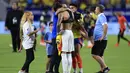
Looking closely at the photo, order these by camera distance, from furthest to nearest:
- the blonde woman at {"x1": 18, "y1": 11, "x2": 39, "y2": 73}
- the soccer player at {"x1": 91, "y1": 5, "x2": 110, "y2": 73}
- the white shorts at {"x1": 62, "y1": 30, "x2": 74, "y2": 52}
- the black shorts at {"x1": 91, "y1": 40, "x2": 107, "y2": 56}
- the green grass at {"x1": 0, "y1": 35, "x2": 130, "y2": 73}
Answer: the green grass at {"x1": 0, "y1": 35, "x2": 130, "y2": 73} < the black shorts at {"x1": 91, "y1": 40, "x2": 107, "y2": 56} < the soccer player at {"x1": 91, "y1": 5, "x2": 110, "y2": 73} < the blonde woman at {"x1": 18, "y1": 11, "x2": 39, "y2": 73} < the white shorts at {"x1": 62, "y1": 30, "x2": 74, "y2": 52}

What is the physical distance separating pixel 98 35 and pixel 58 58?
1.90 m

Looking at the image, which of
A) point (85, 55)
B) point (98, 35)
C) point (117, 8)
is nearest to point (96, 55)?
point (98, 35)

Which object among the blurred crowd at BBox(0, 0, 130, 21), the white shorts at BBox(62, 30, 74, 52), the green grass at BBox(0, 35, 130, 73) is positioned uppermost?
the white shorts at BBox(62, 30, 74, 52)

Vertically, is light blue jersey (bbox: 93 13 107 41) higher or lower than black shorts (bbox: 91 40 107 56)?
higher

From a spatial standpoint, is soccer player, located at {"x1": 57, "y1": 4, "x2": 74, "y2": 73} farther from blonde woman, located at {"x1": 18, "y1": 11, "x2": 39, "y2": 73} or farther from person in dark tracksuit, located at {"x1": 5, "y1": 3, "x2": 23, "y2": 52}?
person in dark tracksuit, located at {"x1": 5, "y1": 3, "x2": 23, "y2": 52}

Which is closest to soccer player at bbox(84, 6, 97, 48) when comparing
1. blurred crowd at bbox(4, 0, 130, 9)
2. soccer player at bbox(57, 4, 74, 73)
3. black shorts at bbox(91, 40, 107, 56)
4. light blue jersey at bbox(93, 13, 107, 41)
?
black shorts at bbox(91, 40, 107, 56)

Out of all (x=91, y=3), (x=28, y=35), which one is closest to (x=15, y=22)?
(x=28, y=35)

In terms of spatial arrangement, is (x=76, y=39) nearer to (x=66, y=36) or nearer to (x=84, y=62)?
(x=66, y=36)

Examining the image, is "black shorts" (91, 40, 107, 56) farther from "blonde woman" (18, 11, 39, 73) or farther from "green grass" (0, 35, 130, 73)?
"blonde woman" (18, 11, 39, 73)

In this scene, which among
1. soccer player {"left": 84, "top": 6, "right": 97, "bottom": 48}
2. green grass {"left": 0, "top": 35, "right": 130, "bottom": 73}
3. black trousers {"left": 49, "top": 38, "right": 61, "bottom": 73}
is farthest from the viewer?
soccer player {"left": 84, "top": 6, "right": 97, "bottom": 48}

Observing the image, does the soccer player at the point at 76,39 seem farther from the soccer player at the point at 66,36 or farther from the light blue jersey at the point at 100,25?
the soccer player at the point at 66,36

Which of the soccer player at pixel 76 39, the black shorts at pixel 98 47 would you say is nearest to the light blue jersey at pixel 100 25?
the black shorts at pixel 98 47

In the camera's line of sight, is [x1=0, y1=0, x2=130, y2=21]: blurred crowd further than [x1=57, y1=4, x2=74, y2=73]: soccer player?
Yes

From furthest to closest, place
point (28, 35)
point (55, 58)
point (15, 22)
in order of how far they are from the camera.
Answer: point (15, 22) → point (28, 35) → point (55, 58)
